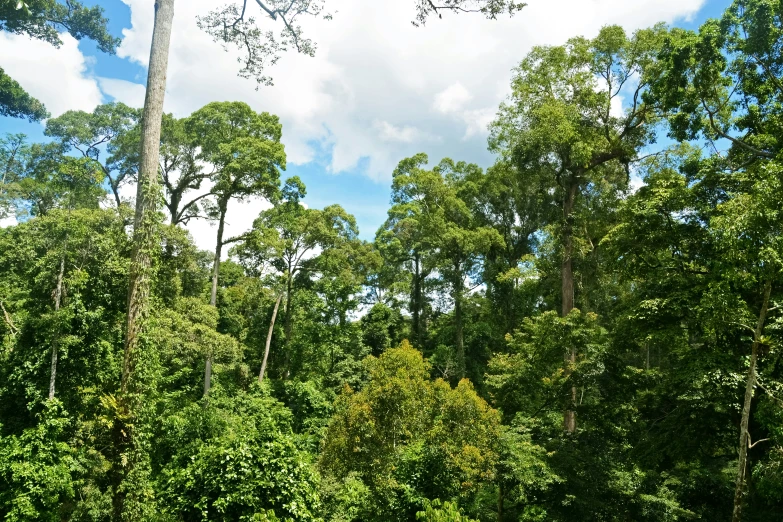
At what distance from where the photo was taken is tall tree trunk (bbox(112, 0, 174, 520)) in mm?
5512

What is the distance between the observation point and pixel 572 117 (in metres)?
13.1

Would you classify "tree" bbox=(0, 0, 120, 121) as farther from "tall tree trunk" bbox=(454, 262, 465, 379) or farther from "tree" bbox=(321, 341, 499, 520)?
"tall tree trunk" bbox=(454, 262, 465, 379)

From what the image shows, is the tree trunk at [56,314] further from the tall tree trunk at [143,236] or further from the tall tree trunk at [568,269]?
the tall tree trunk at [568,269]

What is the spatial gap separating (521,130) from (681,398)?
8590mm

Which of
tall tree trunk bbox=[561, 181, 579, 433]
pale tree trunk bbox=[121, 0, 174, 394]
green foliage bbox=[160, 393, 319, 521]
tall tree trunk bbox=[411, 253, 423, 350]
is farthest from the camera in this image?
tall tree trunk bbox=[411, 253, 423, 350]

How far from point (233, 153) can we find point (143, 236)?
11978mm

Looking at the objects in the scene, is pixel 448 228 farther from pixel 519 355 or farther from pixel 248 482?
pixel 248 482

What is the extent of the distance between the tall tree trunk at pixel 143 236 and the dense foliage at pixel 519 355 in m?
0.06


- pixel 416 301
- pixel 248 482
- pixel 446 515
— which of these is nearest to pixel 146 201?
pixel 248 482

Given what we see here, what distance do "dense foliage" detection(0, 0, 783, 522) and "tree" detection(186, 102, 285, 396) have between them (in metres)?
0.08

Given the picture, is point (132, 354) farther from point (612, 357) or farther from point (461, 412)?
point (612, 357)

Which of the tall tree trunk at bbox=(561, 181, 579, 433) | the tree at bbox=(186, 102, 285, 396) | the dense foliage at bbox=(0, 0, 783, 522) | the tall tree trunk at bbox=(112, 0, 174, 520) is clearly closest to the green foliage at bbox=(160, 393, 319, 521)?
the dense foliage at bbox=(0, 0, 783, 522)

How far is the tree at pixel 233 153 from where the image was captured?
16875mm

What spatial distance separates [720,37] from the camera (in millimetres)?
8688
